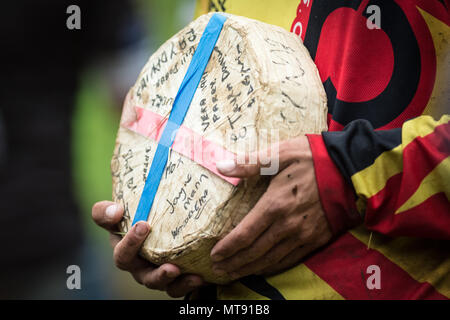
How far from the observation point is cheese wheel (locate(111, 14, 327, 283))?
90 centimetres

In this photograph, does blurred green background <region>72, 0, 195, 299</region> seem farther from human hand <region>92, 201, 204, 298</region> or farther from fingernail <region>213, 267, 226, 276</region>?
fingernail <region>213, 267, 226, 276</region>

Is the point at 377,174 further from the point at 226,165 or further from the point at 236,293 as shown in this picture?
the point at 236,293

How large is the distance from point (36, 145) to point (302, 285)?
9.27 feet

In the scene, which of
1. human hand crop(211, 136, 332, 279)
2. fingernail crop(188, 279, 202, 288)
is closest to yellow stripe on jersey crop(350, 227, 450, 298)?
human hand crop(211, 136, 332, 279)

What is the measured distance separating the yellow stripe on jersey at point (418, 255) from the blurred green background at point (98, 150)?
2.65m

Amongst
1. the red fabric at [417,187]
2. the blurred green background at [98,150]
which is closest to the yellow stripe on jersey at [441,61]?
the red fabric at [417,187]

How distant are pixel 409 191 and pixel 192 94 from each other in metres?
0.54

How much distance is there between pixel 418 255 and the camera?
892mm

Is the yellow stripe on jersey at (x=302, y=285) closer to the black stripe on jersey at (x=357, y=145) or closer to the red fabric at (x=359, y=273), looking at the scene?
the red fabric at (x=359, y=273)

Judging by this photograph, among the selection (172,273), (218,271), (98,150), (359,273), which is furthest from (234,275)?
(98,150)

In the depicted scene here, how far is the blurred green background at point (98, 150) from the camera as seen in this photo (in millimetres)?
3350

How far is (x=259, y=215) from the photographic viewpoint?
2.89ft

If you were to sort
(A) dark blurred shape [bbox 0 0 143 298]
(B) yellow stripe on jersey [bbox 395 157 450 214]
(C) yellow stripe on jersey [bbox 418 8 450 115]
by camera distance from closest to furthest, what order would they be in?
(B) yellow stripe on jersey [bbox 395 157 450 214]
(C) yellow stripe on jersey [bbox 418 8 450 115]
(A) dark blurred shape [bbox 0 0 143 298]
